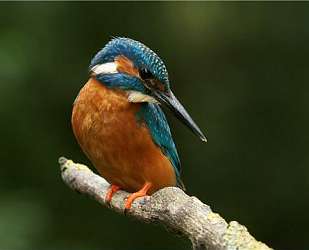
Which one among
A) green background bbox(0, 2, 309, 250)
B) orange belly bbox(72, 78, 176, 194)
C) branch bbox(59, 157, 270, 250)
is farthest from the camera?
green background bbox(0, 2, 309, 250)

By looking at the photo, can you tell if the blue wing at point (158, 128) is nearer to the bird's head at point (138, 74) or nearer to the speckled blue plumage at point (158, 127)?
the speckled blue plumage at point (158, 127)

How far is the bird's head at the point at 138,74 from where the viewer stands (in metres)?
3.69

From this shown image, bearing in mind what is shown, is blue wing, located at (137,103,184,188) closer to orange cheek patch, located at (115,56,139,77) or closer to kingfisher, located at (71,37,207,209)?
kingfisher, located at (71,37,207,209)

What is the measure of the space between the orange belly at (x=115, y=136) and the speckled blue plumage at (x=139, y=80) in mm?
38

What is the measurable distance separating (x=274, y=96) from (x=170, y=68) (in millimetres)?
966

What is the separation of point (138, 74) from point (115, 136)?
0.32m

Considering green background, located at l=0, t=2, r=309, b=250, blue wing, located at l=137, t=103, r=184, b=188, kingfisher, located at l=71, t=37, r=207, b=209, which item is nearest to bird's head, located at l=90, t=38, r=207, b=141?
kingfisher, located at l=71, t=37, r=207, b=209

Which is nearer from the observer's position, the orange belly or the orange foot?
the orange foot

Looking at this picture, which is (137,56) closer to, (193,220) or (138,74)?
(138,74)

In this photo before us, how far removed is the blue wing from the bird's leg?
0.31 m

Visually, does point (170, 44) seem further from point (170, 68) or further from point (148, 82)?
point (148, 82)

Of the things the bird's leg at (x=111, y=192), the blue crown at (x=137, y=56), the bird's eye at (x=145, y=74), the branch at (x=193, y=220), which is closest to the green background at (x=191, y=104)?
the bird's leg at (x=111, y=192)

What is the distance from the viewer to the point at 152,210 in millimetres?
3199

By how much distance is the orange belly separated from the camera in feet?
12.3
